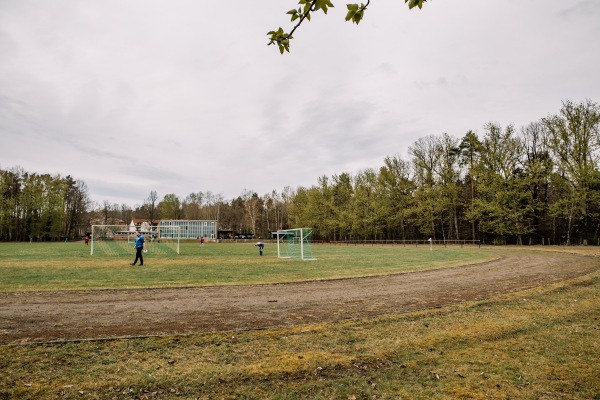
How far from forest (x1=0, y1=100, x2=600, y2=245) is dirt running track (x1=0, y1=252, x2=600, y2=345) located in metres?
34.1

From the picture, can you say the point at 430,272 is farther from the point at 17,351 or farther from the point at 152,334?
the point at 17,351

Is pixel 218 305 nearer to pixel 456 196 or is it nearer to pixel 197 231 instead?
pixel 456 196

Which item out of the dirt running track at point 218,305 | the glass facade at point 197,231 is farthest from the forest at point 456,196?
the dirt running track at point 218,305

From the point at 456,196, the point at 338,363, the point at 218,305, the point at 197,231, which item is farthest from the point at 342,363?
the point at 197,231

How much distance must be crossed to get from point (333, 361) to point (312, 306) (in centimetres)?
419

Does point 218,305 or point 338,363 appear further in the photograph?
point 218,305

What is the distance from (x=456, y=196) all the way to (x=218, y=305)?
51.0 meters

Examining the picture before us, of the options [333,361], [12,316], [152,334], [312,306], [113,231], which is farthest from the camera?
[113,231]

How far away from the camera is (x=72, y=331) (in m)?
7.20

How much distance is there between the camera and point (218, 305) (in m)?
9.88

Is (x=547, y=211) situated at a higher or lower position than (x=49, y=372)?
higher

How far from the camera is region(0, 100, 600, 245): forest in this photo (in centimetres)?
4094

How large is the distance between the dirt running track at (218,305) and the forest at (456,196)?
34.1 metres

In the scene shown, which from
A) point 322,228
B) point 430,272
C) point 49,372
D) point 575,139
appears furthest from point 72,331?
point 322,228
